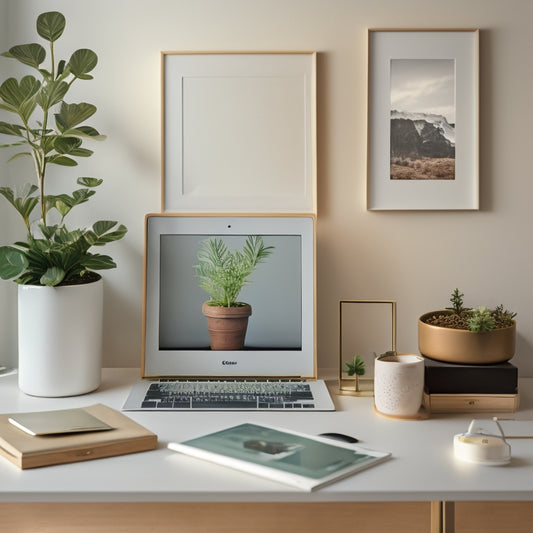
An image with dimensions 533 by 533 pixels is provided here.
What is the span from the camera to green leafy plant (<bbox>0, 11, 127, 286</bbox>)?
4.69ft

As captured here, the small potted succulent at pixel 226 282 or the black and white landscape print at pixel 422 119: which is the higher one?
the black and white landscape print at pixel 422 119

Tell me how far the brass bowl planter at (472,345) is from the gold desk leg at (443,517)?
0.36m

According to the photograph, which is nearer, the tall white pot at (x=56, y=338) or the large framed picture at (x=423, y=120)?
the tall white pot at (x=56, y=338)

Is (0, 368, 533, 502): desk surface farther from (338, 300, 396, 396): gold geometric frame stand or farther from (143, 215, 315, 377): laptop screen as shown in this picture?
(143, 215, 315, 377): laptop screen

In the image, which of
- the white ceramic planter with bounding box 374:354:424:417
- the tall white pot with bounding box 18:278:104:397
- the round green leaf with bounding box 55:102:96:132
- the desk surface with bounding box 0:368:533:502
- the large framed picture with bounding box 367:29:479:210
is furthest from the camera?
the large framed picture with bounding box 367:29:479:210

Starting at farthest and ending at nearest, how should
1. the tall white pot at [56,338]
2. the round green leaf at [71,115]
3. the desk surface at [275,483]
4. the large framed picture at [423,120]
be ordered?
the large framed picture at [423,120], the round green leaf at [71,115], the tall white pot at [56,338], the desk surface at [275,483]

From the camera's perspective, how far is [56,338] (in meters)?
1.42

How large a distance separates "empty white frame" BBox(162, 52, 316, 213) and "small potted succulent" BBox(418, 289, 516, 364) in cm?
42

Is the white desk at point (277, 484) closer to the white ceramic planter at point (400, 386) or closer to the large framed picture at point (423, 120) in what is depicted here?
the white ceramic planter at point (400, 386)

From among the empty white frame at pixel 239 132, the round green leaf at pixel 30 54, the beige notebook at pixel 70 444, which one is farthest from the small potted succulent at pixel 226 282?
the round green leaf at pixel 30 54

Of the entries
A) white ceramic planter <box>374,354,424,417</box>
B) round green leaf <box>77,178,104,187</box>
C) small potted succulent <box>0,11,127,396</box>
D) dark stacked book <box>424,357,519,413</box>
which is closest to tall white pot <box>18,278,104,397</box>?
small potted succulent <box>0,11,127,396</box>

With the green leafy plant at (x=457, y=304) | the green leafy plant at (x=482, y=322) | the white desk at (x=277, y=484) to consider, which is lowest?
the white desk at (x=277, y=484)

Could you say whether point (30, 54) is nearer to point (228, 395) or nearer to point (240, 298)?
point (240, 298)

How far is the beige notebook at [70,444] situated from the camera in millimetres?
1070
